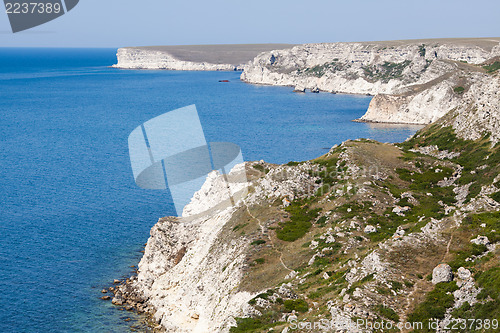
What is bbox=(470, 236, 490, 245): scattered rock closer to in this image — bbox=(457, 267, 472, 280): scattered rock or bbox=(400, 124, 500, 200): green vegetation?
bbox=(457, 267, 472, 280): scattered rock

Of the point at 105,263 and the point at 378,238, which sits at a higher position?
the point at 378,238

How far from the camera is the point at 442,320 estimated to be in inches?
1204

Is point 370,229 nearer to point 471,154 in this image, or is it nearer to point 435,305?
point 435,305

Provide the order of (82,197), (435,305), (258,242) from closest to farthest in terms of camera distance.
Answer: (435,305), (258,242), (82,197)

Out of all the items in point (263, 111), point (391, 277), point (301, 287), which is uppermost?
point (391, 277)

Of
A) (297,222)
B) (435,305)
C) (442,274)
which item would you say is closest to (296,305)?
(435,305)

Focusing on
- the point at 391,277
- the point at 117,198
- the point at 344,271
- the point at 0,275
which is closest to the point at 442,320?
the point at 391,277

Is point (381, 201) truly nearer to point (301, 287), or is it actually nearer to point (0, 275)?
point (301, 287)

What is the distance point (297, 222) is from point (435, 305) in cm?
2250

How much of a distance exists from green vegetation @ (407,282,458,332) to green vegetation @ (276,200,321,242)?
1916cm

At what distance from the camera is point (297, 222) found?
2088 inches

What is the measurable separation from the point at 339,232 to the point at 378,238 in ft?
12.3

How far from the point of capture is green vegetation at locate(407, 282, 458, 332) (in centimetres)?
3084

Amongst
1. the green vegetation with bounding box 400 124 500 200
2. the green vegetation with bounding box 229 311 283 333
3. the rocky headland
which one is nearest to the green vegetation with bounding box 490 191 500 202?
the rocky headland
